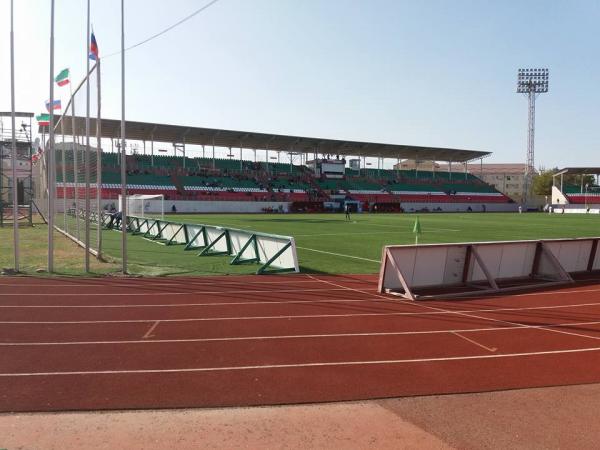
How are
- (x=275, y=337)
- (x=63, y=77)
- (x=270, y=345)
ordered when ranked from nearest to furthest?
(x=270, y=345), (x=275, y=337), (x=63, y=77)

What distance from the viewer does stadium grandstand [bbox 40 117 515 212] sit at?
66500 millimetres

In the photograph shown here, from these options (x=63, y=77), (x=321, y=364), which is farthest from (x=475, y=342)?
(x=63, y=77)

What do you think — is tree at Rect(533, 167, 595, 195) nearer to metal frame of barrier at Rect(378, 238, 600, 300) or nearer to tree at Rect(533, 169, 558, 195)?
tree at Rect(533, 169, 558, 195)

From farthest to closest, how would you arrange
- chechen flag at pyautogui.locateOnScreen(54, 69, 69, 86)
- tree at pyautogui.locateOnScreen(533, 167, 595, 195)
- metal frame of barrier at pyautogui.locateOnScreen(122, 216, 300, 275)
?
tree at pyautogui.locateOnScreen(533, 167, 595, 195), chechen flag at pyautogui.locateOnScreen(54, 69, 69, 86), metal frame of barrier at pyautogui.locateOnScreen(122, 216, 300, 275)

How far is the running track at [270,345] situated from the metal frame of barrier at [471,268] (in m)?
0.68

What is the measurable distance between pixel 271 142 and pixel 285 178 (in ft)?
24.4

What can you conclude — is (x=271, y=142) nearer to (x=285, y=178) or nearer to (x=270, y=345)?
(x=285, y=178)

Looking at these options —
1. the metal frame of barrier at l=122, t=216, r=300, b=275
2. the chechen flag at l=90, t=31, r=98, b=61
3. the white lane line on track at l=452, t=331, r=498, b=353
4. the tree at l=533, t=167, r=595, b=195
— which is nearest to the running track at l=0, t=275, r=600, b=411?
the white lane line on track at l=452, t=331, r=498, b=353

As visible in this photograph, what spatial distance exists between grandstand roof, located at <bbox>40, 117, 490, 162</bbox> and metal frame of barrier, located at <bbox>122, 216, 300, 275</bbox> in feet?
143

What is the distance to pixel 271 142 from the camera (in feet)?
246

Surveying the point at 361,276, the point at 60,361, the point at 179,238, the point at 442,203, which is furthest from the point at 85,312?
the point at 442,203

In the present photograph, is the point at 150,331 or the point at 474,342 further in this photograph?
the point at 150,331

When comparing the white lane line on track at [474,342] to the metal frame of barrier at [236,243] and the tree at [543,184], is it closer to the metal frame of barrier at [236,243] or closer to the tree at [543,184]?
the metal frame of barrier at [236,243]

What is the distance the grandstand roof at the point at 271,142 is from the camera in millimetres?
65375
